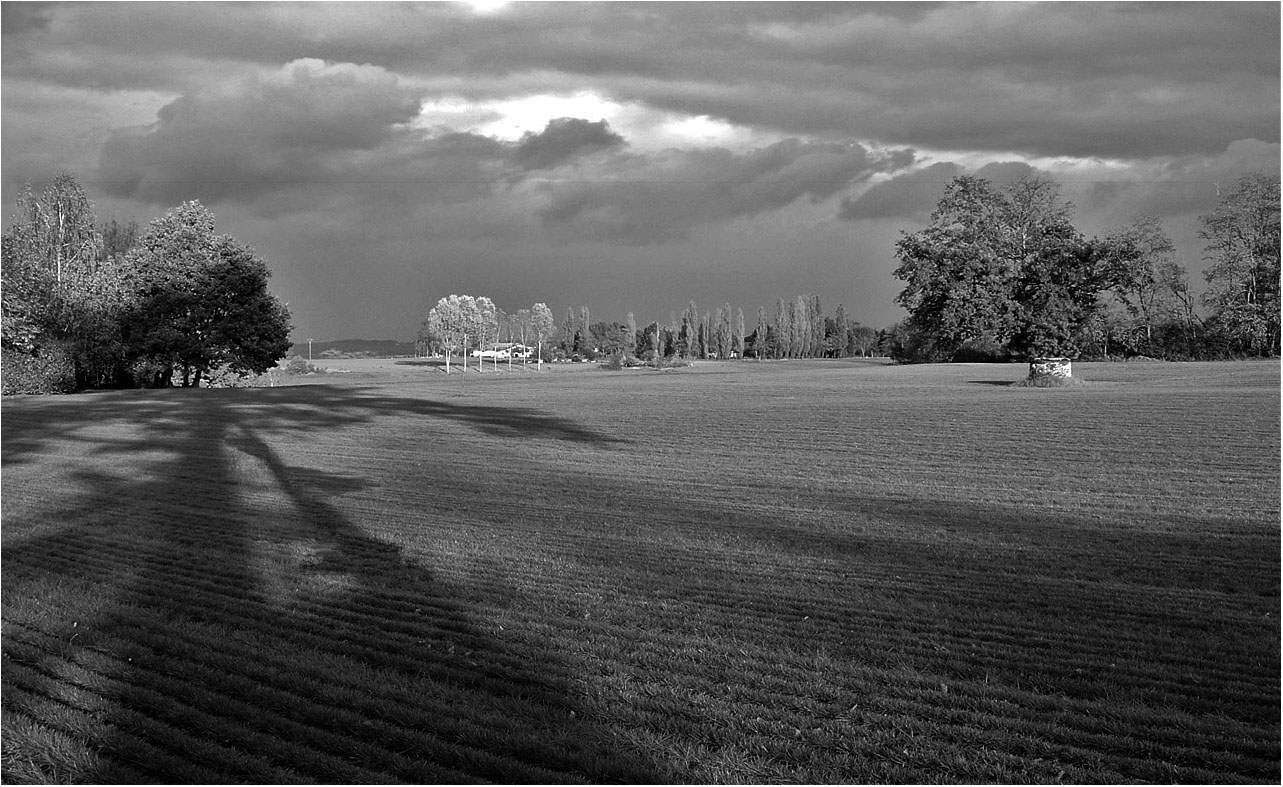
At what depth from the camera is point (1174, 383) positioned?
151ft

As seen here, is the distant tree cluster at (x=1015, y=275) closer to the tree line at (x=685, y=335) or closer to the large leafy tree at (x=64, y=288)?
the large leafy tree at (x=64, y=288)

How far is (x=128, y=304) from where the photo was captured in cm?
6203

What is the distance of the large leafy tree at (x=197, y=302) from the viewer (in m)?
62.8

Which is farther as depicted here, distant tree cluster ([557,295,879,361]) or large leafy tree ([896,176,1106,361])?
distant tree cluster ([557,295,879,361])

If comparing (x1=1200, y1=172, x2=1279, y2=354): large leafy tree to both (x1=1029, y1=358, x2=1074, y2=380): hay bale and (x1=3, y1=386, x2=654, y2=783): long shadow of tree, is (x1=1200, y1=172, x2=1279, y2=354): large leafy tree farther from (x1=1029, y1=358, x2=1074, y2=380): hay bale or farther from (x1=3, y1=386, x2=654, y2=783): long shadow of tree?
(x1=3, y1=386, x2=654, y2=783): long shadow of tree

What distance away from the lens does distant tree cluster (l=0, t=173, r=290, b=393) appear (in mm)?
58344

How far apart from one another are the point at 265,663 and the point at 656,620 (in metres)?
3.42

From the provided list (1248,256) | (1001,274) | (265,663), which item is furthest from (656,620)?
(1248,256)

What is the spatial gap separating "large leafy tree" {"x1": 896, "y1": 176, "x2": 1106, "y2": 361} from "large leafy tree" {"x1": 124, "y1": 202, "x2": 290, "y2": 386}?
43.6 m

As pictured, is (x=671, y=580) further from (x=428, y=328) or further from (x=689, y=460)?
(x=428, y=328)

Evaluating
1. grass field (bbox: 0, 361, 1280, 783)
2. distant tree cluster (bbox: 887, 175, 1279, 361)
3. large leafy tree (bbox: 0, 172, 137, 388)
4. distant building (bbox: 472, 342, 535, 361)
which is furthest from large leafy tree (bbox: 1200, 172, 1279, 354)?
distant building (bbox: 472, 342, 535, 361)

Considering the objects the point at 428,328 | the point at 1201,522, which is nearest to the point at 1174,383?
the point at 1201,522

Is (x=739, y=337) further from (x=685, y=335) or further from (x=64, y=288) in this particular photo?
(x=64, y=288)

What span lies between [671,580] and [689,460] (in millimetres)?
12435
